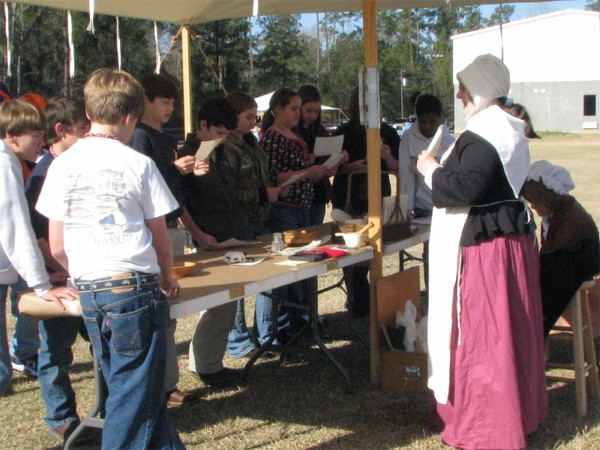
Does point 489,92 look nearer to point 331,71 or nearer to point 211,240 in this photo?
point 211,240

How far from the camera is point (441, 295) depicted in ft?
10.3

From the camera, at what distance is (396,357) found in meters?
3.81

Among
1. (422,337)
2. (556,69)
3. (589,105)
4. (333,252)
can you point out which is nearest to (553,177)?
(422,337)

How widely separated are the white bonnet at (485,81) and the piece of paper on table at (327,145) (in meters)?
1.70

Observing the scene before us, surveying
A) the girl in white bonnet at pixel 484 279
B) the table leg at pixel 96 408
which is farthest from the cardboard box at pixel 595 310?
the table leg at pixel 96 408

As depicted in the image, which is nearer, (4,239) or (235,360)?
(4,239)

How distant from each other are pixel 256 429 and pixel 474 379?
99 centimetres

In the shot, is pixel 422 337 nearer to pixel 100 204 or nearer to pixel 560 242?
pixel 560 242

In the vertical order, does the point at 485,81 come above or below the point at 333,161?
above

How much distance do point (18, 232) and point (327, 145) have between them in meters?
2.38

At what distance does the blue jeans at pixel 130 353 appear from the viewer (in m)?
2.36

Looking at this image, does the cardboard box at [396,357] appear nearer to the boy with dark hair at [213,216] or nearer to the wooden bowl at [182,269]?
the boy with dark hair at [213,216]

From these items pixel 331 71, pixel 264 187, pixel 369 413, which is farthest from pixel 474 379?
pixel 331 71

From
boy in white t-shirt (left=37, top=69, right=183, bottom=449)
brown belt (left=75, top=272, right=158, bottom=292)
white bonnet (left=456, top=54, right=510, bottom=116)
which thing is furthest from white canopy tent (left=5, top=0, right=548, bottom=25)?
brown belt (left=75, top=272, right=158, bottom=292)
